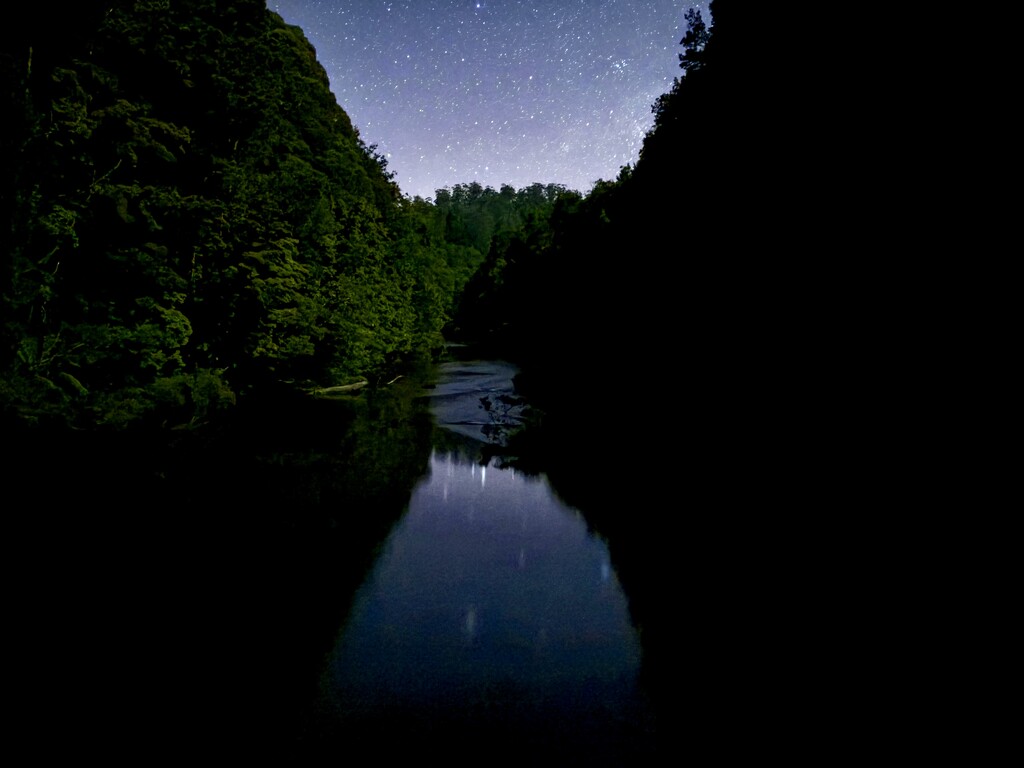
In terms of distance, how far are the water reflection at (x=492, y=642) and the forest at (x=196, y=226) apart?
36.6 ft

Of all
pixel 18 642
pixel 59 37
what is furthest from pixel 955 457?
pixel 59 37

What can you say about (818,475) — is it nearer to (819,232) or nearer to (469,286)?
(819,232)

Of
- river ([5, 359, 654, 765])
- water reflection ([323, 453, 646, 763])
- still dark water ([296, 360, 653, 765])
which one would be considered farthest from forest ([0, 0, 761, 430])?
water reflection ([323, 453, 646, 763])

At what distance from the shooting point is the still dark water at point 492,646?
20.2ft

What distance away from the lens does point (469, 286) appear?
98.9 metres

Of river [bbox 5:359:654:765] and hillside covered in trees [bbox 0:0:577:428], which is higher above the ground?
hillside covered in trees [bbox 0:0:577:428]

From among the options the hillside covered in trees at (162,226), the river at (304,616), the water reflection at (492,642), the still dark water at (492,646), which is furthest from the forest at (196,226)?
the water reflection at (492,642)

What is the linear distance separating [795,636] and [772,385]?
19.8 feet

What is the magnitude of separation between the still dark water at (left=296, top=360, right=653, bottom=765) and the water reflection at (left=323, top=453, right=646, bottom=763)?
0.02m

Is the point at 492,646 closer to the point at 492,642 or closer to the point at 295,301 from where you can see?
the point at 492,642

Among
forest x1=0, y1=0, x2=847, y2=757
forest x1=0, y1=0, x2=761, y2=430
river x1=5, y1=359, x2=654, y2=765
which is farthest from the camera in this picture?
forest x1=0, y1=0, x2=761, y2=430

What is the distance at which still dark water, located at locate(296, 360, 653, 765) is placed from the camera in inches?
243

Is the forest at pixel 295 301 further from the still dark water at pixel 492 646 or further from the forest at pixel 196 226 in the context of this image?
the still dark water at pixel 492 646

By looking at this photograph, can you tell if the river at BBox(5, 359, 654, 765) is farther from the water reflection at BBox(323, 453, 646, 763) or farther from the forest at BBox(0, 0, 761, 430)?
the forest at BBox(0, 0, 761, 430)
